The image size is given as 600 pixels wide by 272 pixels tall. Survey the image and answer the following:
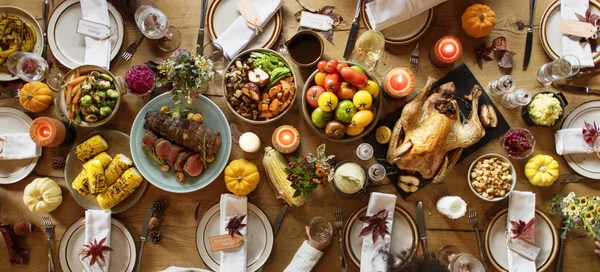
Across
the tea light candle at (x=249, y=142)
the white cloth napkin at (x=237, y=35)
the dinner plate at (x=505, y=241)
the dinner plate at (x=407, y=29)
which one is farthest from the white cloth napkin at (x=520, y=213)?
the white cloth napkin at (x=237, y=35)

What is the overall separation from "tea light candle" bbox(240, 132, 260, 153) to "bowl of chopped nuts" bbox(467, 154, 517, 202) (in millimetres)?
1214

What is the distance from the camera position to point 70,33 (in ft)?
7.67

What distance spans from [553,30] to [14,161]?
3.29m

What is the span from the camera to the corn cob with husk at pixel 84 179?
7.09ft

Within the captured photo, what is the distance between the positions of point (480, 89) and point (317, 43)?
97 cm

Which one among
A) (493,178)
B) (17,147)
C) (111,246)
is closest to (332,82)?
(493,178)

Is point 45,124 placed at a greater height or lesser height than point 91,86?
lesser

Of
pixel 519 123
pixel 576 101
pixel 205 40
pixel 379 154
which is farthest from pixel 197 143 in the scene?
pixel 576 101

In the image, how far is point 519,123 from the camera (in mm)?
2305

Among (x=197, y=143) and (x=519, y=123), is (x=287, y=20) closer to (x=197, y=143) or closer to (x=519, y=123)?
(x=197, y=143)

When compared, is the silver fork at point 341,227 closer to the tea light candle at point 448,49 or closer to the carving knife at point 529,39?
the tea light candle at point 448,49

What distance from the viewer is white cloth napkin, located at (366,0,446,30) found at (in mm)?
2201

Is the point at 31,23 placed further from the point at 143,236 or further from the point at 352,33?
the point at 352,33

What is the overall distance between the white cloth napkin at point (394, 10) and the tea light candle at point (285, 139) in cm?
78
